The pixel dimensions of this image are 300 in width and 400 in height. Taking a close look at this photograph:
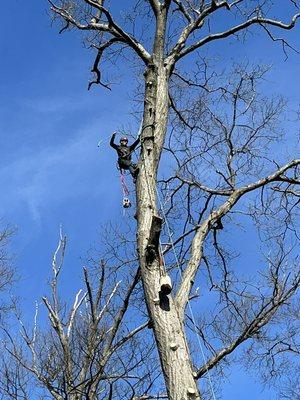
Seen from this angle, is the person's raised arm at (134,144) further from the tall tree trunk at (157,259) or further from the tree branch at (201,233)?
the tree branch at (201,233)

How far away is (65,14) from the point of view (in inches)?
249

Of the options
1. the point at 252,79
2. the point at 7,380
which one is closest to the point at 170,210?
the point at 252,79

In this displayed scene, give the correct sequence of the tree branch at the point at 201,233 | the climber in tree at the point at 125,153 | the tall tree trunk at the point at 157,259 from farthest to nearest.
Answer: the climber in tree at the point at 125,153
the tree branch at the point at 201,233
the tall tree trunk at the point at 157,259

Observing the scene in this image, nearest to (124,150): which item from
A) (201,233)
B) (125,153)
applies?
(125,153)

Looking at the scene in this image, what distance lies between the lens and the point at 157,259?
14.0ft

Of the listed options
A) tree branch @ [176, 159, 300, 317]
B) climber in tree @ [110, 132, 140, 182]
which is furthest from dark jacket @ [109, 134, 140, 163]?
tree branch @ [176, 159, 300, 317]

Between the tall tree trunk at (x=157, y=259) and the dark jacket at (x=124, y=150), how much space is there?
18 cm

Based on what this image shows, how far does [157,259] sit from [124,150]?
1.26m

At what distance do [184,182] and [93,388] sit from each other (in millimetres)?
2270

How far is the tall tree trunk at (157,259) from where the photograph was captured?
3730 millimetres

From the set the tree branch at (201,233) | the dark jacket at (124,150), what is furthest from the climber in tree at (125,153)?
the tree branch at (201,233)

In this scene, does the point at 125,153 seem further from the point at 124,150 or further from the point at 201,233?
the point at 201,233

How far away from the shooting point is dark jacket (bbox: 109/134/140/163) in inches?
202

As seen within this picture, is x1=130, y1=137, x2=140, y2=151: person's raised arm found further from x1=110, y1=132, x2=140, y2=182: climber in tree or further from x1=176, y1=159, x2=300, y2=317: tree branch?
x1=176, y1=159, x2=300, y2=317: tree branch
